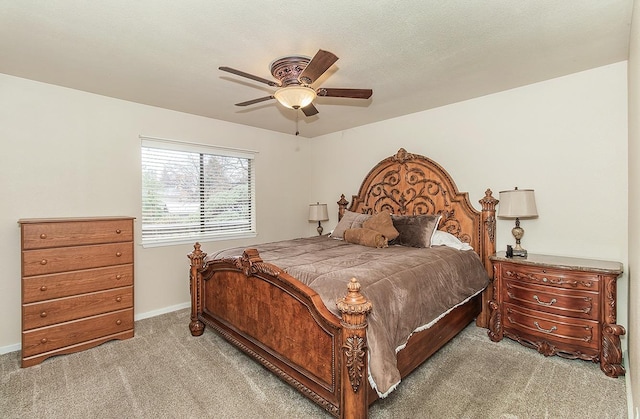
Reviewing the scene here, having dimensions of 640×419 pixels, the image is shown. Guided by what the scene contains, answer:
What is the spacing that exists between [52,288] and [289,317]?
218cm

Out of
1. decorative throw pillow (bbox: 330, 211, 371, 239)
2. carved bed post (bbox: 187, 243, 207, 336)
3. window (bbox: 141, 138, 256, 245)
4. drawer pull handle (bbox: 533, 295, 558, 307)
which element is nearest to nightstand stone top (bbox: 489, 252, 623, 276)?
drawer pull handle (bbox: 533, 295, 558, 307)

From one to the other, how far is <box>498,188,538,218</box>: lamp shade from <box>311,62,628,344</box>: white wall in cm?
26

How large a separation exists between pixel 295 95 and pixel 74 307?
2.71 meters

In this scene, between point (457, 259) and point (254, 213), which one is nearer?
point (457, 259)

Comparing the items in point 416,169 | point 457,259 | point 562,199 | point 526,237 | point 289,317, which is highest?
point 416,169

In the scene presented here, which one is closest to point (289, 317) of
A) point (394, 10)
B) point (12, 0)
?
point (394, 10)

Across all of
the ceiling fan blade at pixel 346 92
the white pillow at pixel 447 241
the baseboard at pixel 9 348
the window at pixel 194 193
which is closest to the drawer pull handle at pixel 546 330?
the white pillow at pixel 447 241

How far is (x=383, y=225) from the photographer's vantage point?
11.5ft

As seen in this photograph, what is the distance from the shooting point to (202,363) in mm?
2492

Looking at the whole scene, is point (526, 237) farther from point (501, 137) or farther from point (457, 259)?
point (501, 137)

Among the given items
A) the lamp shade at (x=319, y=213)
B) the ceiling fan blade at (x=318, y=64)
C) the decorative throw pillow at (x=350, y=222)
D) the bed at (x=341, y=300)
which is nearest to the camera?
the bed at (x=341, y=300)

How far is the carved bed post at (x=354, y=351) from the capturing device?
1.60 m

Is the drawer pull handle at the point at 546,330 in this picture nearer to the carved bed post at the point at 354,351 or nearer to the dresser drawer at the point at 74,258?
the carved bed post at the point at 354,351

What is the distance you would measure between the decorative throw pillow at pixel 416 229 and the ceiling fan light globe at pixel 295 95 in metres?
1.89
